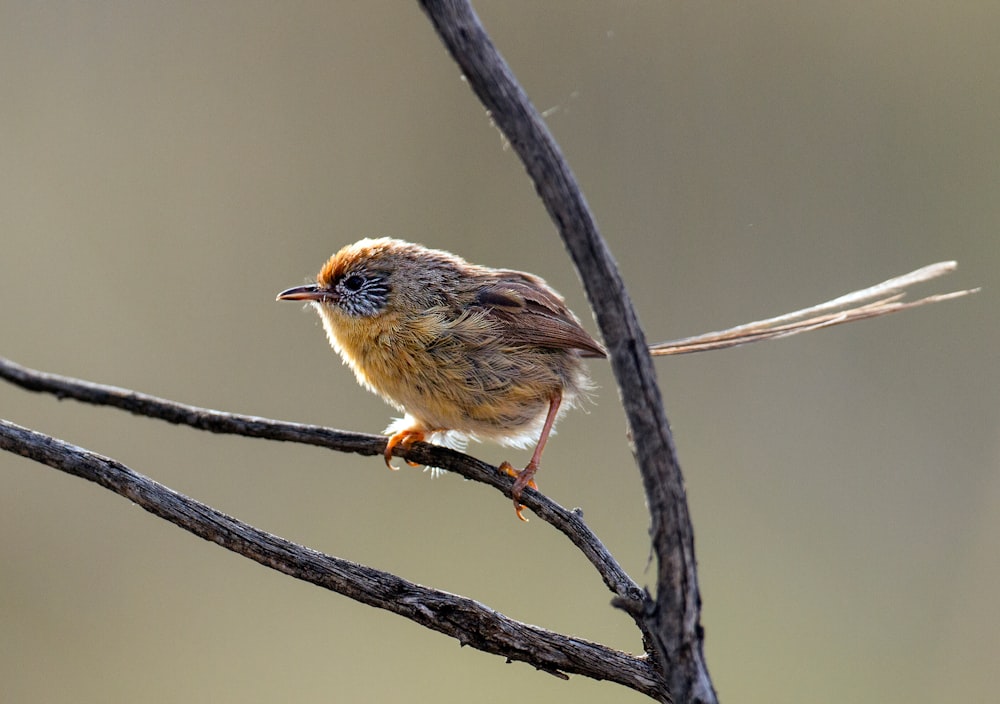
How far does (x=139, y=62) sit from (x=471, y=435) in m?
5.35

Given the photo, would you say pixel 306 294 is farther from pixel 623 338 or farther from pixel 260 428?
pixel 623 338

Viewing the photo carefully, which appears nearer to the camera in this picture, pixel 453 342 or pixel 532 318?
pixel 453 342

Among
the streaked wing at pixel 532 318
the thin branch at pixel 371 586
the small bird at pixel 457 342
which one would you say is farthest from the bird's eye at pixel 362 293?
the thin branch at pixel 371 586

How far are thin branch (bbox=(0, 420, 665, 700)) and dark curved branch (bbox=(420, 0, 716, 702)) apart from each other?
375mm

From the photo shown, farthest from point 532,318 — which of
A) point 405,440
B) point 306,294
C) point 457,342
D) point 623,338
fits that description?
point 623,338

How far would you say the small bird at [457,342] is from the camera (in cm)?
348

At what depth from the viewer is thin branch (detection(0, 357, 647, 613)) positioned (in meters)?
2.46

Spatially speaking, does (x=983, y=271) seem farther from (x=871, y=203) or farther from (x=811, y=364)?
(x=811, y=364)

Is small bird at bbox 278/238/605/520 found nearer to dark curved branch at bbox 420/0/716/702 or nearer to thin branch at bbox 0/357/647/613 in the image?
thin branch at bbox 0/357/647/613

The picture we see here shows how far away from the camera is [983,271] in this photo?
23.9 feet

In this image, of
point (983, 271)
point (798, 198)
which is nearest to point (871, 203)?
point (798, 198)

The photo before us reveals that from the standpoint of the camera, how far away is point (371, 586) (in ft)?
7.57

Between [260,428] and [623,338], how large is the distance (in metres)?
1.26

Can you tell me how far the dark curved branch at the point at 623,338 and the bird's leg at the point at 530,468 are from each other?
3.34 ft
